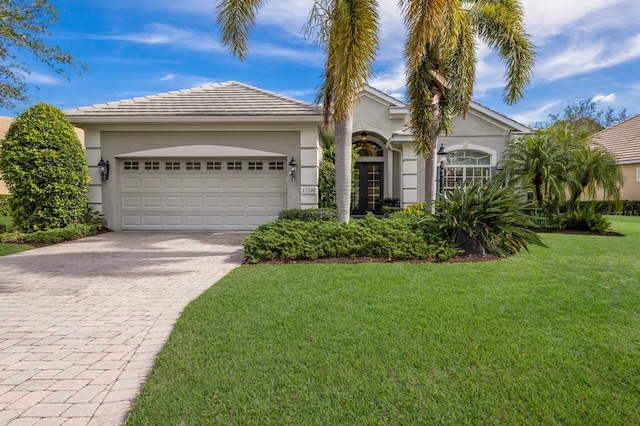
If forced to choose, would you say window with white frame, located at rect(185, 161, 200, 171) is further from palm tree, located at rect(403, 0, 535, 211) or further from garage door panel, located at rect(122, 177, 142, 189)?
palm tree, located at rect(403, 0, 535, 211)

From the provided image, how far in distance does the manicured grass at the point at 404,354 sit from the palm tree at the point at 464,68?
5.44 metres

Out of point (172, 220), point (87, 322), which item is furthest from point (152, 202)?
point (87, 322)

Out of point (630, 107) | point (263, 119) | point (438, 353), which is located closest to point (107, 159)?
point (263, 119)

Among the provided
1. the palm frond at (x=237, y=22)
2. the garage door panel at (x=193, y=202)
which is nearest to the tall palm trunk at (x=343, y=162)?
the palm frond at (x=237, y=22)

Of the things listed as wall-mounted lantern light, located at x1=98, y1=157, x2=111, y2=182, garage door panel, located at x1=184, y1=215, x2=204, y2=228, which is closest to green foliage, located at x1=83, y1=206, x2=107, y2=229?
wall-mounted lantern light, located at x1=98, y1=157, x2=111, y2=182

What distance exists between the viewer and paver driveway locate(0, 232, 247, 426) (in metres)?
2.58

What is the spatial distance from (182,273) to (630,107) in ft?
176

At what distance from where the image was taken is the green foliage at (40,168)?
999 centimetres

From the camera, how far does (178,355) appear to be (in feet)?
10.3

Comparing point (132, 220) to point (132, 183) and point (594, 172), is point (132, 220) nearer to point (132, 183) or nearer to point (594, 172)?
point (132, 183)

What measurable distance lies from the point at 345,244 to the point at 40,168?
30.1 ft

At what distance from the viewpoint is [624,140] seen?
23.2 meters

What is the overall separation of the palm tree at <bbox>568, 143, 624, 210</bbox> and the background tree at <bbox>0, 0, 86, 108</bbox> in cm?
1629

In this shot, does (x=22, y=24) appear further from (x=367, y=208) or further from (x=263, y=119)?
(x=367, y=208)
